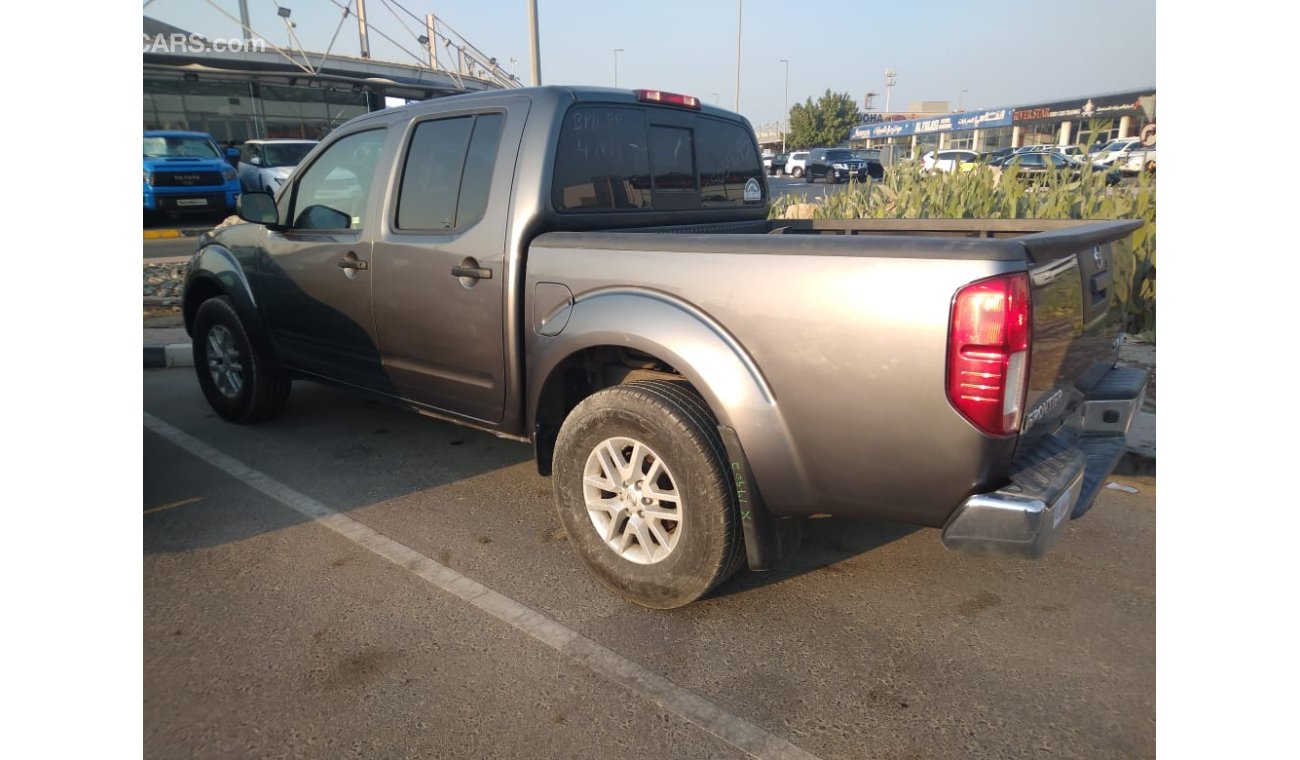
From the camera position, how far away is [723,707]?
8.00ft

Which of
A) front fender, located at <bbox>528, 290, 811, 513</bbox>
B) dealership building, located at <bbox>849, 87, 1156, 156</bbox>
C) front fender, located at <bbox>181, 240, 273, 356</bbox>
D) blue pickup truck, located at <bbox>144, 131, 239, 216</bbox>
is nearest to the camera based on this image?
front fender, located at <bbox>528, 290, 811, 513</bbox>

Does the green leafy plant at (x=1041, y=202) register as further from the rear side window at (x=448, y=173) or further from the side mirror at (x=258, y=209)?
the side mirror at (x=258, y=209)

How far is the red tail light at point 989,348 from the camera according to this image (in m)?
2.18

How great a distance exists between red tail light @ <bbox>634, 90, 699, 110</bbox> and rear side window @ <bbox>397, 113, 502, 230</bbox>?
0.72 meters

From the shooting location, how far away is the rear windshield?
3.48 metres

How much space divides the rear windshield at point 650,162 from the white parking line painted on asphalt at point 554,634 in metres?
1.61

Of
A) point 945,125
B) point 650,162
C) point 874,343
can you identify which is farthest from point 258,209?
point 945,125

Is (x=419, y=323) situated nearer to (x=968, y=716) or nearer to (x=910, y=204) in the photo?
(x=968, y=716)

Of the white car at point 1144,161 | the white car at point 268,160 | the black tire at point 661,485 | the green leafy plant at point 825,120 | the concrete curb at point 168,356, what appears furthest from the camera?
the green leafy plant at point 825,120

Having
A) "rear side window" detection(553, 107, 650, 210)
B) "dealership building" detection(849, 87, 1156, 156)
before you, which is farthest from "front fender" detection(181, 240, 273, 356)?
"dealership building" detection(849, 87, 1156, 156)

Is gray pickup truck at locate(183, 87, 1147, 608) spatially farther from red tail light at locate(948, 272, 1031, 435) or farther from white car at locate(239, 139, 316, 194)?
white car at locate(239, 139, 316, 194)

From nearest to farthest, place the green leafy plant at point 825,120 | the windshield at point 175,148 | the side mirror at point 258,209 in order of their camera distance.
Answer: the side mirror at point 258,209 < the windshield at point 175,148 < the green leafy plant at point 825,120

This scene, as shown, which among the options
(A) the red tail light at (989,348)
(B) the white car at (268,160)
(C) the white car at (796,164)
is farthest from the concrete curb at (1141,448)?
(C) the white car at (796,164)

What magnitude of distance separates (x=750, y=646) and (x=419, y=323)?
209cm
